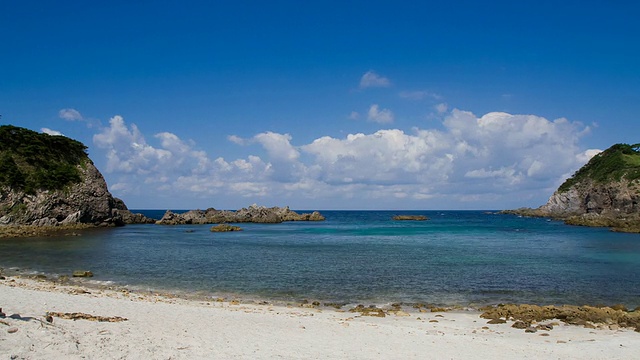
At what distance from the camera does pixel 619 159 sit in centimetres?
13050

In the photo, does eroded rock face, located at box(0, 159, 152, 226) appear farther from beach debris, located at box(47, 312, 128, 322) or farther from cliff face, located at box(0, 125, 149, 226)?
beach debris, located at box(47, 312, 128, 322)

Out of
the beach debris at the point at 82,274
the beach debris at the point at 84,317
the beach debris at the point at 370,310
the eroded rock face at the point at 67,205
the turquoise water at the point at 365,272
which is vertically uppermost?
the eroded rock face at the point at 67,205

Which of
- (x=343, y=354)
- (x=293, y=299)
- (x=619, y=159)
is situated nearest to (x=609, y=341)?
(x=343, y=354)

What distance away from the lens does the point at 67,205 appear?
266ft

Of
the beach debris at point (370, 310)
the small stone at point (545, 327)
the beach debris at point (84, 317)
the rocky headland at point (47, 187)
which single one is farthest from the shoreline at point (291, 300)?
the rocky headland at point (47, 187)

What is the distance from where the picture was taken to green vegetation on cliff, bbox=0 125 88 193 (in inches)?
2938

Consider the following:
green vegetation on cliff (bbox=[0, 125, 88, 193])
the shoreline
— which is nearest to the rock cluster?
the shoreline

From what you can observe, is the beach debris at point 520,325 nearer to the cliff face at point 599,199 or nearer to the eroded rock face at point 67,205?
the eroded rock face at point 67,205

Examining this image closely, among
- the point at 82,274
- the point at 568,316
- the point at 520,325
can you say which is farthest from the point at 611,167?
the point at 82,274

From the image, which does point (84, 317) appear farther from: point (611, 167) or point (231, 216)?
point (611, 167)

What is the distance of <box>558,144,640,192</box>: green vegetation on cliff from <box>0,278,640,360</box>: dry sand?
124437 mm

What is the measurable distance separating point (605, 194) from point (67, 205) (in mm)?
141382

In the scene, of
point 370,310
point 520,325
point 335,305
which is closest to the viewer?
point 520,325

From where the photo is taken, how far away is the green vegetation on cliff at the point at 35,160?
74.6 meters
